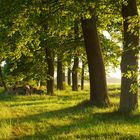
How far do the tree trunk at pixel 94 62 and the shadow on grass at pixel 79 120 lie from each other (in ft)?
3.30

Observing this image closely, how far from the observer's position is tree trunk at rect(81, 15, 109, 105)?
2523cm

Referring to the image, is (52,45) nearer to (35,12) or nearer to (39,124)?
(35,12)

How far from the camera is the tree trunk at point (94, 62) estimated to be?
25.2m

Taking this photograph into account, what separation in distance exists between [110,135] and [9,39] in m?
10.1

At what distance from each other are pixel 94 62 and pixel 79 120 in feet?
20.5

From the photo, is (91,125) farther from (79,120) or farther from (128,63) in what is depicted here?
(128,63)

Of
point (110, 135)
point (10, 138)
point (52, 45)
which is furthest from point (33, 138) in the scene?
point (52, 45)

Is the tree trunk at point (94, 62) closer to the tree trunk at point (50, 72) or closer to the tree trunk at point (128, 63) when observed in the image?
the tree trunk at point (128, 63)

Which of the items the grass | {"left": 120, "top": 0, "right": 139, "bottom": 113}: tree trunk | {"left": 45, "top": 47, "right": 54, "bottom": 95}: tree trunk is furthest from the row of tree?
{"left": 45, "top": 47, "right": 54, "bottom": 95}: tree trunk

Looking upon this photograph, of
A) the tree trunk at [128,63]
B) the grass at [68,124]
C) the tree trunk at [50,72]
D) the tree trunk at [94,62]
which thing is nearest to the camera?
the grass at [68,124]

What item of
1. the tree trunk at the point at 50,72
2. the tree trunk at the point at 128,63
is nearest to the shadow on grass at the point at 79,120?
the tree trunk at the point at 128,63

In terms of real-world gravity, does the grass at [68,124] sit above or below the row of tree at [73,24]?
below

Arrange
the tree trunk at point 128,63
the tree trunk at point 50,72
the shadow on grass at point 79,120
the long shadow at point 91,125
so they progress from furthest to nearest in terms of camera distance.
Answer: the tree trunk at point 50,72
the tree trunk at point 128,63
the shadow on grass at point 79,120
the long shadow at point 91,125

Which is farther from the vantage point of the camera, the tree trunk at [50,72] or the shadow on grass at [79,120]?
the tree trunk at [50,72]
